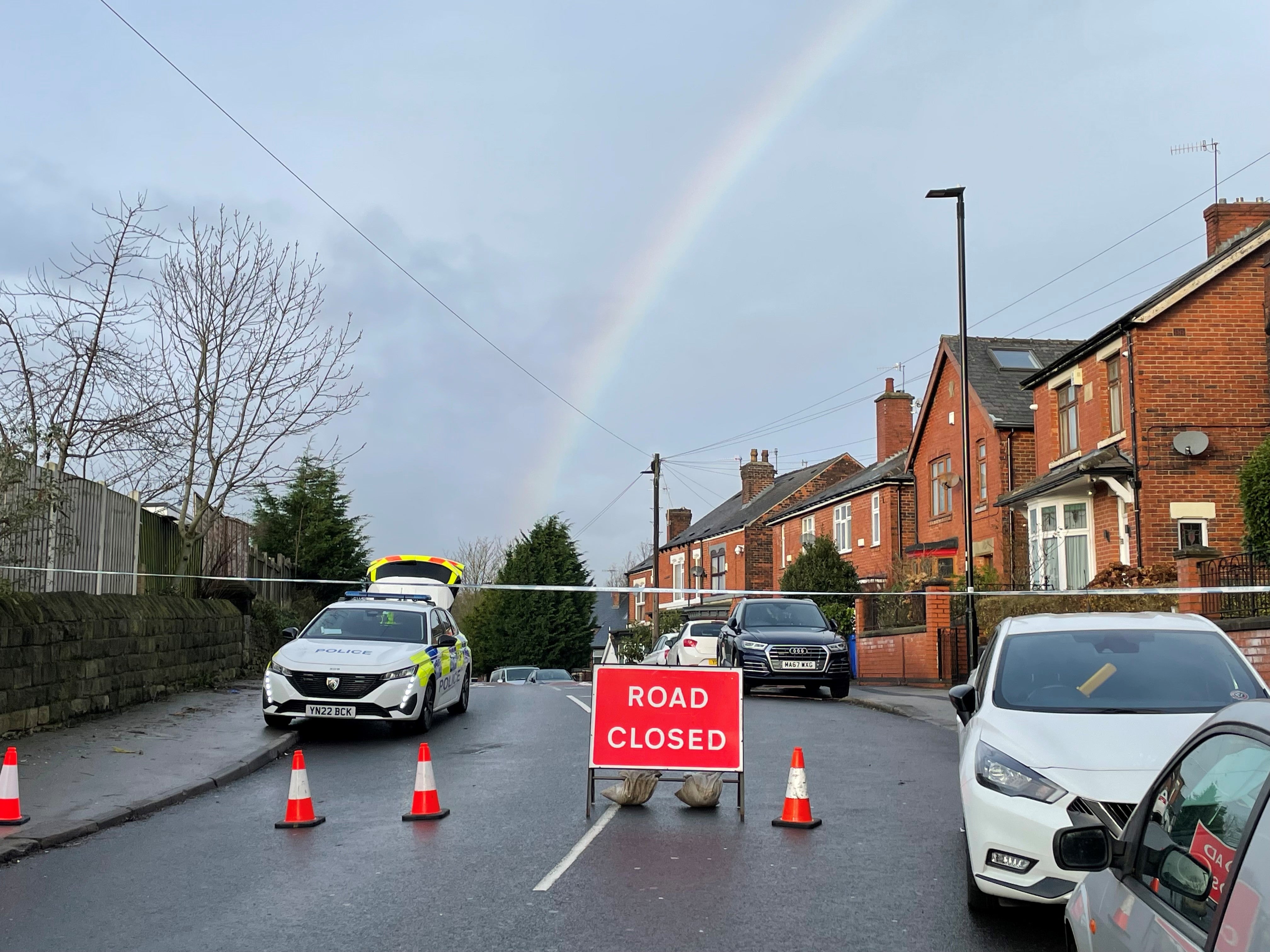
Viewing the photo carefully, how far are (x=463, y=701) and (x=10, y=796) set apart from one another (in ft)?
31.3

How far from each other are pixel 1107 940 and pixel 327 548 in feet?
106

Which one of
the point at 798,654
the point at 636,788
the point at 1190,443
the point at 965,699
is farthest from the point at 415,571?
the point at 965,699

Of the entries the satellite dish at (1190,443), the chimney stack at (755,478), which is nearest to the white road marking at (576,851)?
the satellite dish at (1190,443)

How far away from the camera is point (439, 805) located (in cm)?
945

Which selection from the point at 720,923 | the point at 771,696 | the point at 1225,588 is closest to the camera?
the point at 720,923

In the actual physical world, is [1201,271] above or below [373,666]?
above

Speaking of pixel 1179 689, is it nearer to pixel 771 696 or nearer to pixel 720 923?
pixel 720 923

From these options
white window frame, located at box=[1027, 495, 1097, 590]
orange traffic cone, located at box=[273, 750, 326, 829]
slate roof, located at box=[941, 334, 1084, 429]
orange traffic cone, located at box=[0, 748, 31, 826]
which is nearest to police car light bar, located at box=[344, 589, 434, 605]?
orange traffic cone, located at box=[273, 750, 326, 829]

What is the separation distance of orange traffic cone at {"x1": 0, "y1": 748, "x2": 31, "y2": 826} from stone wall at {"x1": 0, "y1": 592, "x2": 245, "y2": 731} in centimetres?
365

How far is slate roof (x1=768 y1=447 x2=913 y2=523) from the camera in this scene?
40.5m

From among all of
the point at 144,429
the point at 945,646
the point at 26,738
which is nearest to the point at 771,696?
the point at 945,646

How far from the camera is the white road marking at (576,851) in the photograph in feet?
22.9

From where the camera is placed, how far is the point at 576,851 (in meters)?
7.93

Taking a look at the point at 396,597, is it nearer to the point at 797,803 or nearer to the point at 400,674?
the point at 400,674
